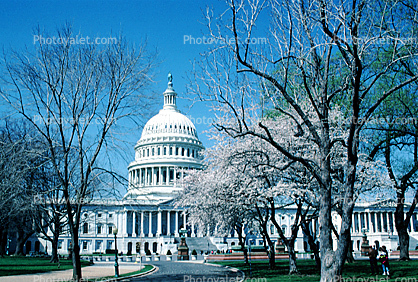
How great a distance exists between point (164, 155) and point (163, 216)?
661 inches

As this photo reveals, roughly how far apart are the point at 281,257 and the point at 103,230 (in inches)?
2586

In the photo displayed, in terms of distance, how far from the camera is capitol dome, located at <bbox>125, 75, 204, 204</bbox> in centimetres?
11800

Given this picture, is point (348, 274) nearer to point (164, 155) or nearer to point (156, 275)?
point (156, 275)

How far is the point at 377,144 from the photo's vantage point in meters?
32.8

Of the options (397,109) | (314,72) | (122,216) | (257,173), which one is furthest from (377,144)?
(122,216)

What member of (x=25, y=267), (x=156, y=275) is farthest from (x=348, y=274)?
(x=25, y=267)

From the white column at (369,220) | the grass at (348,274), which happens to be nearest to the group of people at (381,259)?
the grass at (348,274)

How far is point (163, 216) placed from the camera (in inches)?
4523

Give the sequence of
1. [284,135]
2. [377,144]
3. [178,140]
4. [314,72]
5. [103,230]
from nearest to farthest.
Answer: [314,72] < [284,135] < [377,144] < [103,230] < [178,140]

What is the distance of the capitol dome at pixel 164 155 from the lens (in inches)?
4646

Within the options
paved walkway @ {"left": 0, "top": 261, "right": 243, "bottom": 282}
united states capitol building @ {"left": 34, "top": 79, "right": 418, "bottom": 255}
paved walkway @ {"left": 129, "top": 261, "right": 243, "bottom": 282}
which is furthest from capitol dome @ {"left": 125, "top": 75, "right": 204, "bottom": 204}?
paved walkway @ {"left": 129, "top": 261, "right": 243, "bottom": 282}

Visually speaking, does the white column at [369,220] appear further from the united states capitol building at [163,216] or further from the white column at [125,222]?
the white column at [125,222]

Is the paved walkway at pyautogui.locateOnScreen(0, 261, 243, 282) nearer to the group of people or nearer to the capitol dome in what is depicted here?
the group of people

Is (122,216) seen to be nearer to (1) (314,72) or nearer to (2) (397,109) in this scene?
(2) (397,109)
